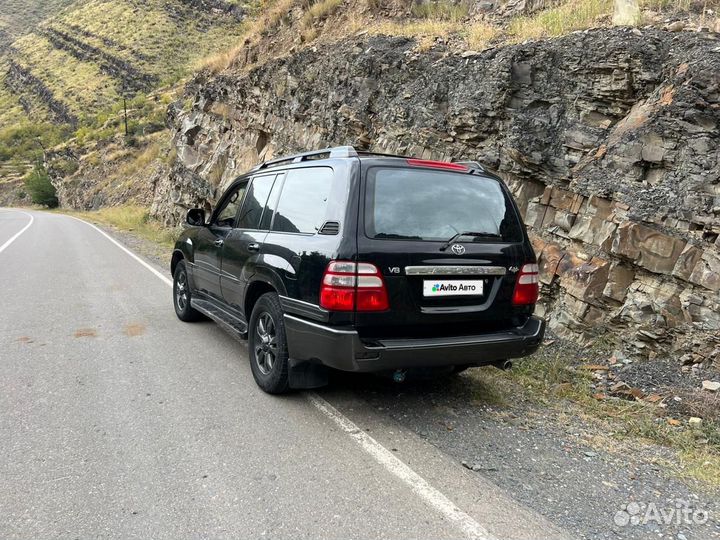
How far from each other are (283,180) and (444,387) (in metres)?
2.39

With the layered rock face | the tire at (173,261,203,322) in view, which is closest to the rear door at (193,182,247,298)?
the tire at (173,261,203,322)

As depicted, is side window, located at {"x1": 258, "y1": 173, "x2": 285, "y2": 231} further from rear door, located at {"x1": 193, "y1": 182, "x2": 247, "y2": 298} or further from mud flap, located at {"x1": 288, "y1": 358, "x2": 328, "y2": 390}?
mud flap, located at {"x1": 288, "y1": 358, "x2": 328, "y2": 390}

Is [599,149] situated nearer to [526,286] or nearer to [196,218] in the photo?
[526,286]

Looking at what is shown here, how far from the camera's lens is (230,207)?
589 centimetres

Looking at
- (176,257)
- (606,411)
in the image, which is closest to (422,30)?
(176,257)

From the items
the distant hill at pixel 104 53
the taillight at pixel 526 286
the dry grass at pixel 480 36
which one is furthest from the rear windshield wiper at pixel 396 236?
the distant hill at pixel 104 53

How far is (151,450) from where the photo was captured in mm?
3438

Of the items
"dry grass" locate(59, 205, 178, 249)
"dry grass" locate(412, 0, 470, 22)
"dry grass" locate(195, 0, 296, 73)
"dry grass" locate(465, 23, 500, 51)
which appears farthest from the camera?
"dry grass" locate(59, 205, 178, 249)

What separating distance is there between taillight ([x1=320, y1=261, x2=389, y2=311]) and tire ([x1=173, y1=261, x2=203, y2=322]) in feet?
12.3

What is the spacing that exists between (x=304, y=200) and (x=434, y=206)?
1.11m

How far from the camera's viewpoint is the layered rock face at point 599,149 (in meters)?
5.54

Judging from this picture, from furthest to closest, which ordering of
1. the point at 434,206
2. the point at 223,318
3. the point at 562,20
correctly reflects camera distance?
the point at 562,20 → the point at 223,318 → the point at 434,206

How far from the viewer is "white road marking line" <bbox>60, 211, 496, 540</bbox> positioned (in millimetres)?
2693

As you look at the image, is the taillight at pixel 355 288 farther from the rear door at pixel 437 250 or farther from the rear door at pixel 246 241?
the rear door at pixel 246 241
